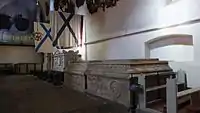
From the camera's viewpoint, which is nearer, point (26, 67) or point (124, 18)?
point (124, 18)

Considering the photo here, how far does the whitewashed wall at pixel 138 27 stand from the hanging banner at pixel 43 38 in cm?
129

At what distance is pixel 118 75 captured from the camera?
9.97ft

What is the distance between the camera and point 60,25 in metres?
6.88

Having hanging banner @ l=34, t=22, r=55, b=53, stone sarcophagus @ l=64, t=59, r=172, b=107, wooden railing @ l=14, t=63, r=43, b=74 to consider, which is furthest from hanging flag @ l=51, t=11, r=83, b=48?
wooden railing @ l=14, t=63, r=43, b=74

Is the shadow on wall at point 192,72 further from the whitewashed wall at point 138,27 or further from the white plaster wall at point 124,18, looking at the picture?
the white plaster wall at point 124,18

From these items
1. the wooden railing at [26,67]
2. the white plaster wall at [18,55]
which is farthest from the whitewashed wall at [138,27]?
the white plaster wall at [18,55]

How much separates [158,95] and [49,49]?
4.45m

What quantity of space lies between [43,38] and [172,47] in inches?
167

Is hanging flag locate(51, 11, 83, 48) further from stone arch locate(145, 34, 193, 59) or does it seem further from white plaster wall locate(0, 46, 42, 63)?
white plaster wall locate(0, 46, 42, 63)

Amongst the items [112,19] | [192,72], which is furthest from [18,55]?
[192,72]

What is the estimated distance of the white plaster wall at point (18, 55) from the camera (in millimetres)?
11719

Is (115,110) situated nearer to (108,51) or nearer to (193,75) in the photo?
(193,75)

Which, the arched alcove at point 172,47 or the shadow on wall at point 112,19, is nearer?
the arched alcove at point 172,47

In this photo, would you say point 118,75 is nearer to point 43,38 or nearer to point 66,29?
point 43,38
